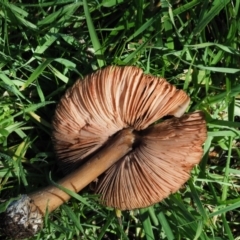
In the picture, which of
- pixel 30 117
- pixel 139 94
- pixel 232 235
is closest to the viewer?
pixel 139 94

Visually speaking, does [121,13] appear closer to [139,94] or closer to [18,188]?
[139,94]

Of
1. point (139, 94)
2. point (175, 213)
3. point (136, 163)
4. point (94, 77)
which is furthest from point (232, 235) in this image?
point (94, 77)

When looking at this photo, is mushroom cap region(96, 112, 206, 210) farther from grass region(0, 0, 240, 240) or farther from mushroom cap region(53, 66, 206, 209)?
grass region(0, 0, 240, 240)

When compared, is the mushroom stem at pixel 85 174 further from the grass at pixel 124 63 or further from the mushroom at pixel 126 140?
A: the grass at pixel 124 63

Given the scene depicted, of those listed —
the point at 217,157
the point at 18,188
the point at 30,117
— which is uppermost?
the point at 30,117

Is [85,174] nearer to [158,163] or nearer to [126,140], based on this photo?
[126,140]

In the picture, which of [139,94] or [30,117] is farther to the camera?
[30,117]

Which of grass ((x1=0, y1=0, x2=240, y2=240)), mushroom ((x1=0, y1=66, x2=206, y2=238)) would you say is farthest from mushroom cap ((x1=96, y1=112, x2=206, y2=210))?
grass ((x1=0, y1=0, x2=240, y2=240))
